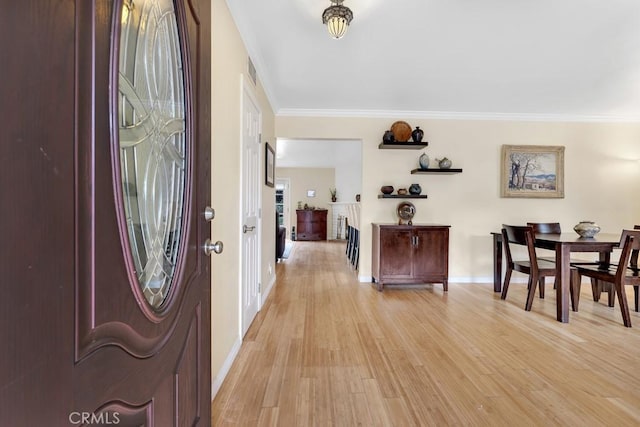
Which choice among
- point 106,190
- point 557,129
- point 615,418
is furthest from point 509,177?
point 106,190

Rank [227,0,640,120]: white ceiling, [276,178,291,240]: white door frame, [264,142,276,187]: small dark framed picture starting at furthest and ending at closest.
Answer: [276,178,291,240]: white door frame
[264,142,276,187]: small dark framed picture
[227,0,640,120]: white ceiling

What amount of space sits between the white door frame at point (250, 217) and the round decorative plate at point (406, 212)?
194 cm

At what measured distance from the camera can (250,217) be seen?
8.76 ft

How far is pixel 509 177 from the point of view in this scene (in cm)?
425

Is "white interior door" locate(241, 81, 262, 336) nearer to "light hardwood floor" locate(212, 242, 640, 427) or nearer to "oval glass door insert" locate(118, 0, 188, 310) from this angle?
"light hardwood floor" locate(212, 242, 640, 427)

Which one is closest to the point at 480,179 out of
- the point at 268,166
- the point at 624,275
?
the point at 624,275

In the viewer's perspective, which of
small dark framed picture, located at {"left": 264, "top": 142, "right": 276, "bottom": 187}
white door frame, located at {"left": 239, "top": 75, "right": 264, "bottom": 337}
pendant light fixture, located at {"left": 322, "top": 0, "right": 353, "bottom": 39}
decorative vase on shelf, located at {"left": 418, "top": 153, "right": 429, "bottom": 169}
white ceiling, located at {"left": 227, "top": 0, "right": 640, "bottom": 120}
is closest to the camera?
pendant light fixture, located at {"left": 322, "top": 0, "right": 353, "bottom": 39}

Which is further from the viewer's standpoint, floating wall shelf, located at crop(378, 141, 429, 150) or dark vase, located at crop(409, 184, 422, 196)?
dark vase, located at crop(409, 184, 422, 196)

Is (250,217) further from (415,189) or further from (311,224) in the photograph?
(311,224)

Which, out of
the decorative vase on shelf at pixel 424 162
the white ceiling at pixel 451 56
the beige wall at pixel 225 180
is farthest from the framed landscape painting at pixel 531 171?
the beige wall at pixel 225 180

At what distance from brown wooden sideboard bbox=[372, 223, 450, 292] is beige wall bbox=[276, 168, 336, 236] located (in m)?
5.95

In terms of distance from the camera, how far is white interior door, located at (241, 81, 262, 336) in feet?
7.95

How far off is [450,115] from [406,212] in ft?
4.86
